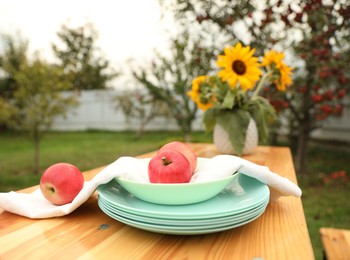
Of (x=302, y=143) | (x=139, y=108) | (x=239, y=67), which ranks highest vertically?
(x=239, y=67)

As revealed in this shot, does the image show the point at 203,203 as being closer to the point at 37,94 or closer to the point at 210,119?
the point at 210,119

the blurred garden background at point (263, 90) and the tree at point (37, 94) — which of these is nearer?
the blurred garden background at point (263, 90)

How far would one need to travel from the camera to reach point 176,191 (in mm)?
619

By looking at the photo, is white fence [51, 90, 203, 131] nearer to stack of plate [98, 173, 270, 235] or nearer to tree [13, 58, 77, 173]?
tree [13, 58, 77, 173]

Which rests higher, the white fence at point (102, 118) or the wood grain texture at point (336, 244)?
the wood grain texture at point (336, 244)

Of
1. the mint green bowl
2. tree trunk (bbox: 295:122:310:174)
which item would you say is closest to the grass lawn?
tree trunk (bbox: 295:122:310:174)

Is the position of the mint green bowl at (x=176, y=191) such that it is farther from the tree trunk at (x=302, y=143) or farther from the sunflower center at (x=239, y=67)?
the tree trunk at (x=302, y=143)

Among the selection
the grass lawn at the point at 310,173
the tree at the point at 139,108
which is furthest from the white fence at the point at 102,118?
the grass lawn at the point at 310,173

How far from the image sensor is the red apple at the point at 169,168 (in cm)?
71

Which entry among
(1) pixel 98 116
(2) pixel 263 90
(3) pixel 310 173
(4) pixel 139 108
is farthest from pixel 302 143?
(1) pixel 98 116

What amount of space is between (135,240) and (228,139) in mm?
1234

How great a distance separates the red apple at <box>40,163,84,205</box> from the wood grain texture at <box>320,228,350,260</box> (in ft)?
3.35

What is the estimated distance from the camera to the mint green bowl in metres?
0.62

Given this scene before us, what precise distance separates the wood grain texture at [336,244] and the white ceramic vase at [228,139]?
55 centimetres
